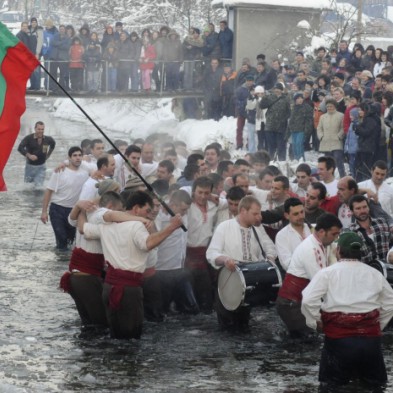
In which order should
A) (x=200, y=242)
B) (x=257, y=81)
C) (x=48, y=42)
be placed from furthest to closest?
1. (x=48, y=42)
2. (x=257, y=81)
3. (x=200, y=242)

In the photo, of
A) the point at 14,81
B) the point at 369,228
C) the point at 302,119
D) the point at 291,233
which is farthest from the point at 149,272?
the point at 302,119

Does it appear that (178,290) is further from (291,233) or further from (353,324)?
(353,324)

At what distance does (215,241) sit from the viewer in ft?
40.0

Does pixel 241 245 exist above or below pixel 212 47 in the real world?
below

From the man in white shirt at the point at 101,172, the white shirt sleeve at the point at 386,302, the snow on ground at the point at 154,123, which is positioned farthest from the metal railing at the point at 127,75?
the white shirt sleeve at the point at 386,302

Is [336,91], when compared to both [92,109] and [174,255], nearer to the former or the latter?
[174,255]

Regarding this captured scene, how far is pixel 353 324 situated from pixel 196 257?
424cm

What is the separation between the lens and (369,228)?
1244 centimetres

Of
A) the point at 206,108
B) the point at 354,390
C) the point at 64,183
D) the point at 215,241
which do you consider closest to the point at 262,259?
the point at 215,241

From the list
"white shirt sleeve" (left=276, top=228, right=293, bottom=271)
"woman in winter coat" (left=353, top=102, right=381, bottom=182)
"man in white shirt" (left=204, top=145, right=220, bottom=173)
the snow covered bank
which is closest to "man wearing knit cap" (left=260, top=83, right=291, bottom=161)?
the snow covered bank

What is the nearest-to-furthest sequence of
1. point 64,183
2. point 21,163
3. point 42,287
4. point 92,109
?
point 42,287 → point 64,183 → point 21,163 → point 92,109

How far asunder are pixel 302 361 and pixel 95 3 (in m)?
44.2

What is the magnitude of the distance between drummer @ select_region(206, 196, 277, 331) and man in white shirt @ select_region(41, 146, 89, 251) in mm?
5380

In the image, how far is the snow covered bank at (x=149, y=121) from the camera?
2938 cm
